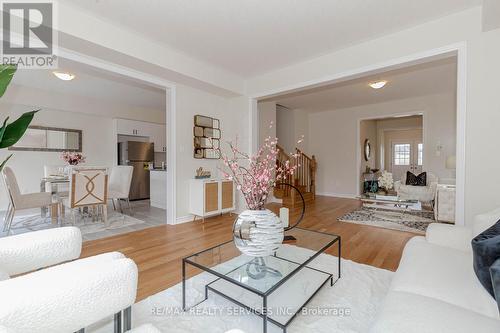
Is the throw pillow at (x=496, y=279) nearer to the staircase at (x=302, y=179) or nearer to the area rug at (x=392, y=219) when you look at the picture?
the area rug at (x=392, y=219)

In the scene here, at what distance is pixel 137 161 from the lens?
20.6 ft

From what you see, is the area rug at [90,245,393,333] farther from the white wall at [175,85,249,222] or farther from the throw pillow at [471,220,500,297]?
the white wall at [175,85,249,222]

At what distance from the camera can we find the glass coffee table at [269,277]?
1411mm

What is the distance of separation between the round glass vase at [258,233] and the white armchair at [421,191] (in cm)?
459

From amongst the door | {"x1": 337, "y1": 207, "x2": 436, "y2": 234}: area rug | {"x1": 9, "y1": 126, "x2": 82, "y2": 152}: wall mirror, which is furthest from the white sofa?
the door

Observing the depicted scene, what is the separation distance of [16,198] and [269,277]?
367cm

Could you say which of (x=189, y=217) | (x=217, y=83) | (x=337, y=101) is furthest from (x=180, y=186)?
(x=337, y=101)

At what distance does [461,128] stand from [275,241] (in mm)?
2419

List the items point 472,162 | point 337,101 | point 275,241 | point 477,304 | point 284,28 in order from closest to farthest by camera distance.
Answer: point 477,304 → point 275,241 → point 472,162 → point 284,28 → point 337,101

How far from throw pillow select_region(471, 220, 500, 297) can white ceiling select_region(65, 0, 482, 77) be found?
89.4 inches

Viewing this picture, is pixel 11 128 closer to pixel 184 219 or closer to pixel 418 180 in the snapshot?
pixel 184 219

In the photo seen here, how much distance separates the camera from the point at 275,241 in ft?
4.85

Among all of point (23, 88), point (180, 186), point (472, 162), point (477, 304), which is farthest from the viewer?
point (23, 88)

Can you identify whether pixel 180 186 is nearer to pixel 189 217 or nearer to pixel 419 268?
pixel 189 217
